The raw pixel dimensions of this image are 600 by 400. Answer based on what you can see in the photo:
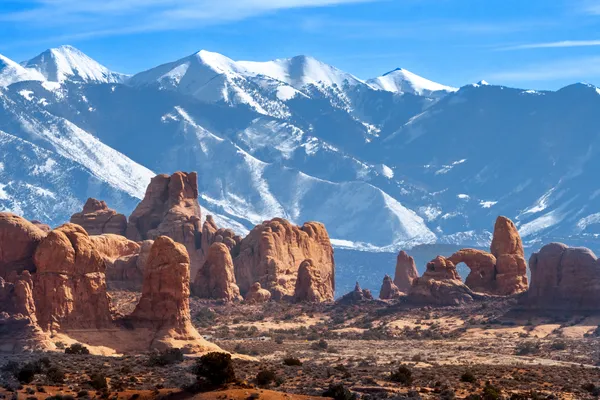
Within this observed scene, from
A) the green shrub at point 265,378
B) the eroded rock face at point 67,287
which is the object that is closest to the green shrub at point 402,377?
the green shrub at point 265,378

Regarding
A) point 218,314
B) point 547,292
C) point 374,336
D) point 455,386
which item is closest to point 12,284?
point 455,386

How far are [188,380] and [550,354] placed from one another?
35.7 metres

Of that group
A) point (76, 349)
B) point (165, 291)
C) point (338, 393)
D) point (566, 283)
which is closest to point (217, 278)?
point (566, 283)

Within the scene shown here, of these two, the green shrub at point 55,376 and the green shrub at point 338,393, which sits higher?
the green shrub at point 55,376

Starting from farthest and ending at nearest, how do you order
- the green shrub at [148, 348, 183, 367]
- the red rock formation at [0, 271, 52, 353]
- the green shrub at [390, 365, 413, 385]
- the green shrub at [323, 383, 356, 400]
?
the red rock formation at [0, 271, 52, 353] → the green shrub at [148, 348, 183, 367] → the green shrub at [390, 365, 413, 385] → the green shrub at [323, 383, 356, 400]

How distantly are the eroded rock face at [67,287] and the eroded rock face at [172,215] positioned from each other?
6011 cm

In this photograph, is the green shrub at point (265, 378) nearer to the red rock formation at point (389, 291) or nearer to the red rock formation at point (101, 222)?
the red rock formation at point (389, 291)

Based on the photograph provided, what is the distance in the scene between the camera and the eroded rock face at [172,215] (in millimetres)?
141500

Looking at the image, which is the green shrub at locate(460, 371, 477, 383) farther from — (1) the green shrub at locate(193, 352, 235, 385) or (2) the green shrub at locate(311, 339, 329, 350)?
(2) the green shrub at locate(311, 339, 329, 350)

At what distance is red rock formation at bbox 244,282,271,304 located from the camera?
417 feet

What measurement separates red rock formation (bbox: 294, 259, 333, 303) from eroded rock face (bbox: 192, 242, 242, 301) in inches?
233

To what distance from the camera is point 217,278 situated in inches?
4973

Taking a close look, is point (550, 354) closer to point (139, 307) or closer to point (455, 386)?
point (139, 307)

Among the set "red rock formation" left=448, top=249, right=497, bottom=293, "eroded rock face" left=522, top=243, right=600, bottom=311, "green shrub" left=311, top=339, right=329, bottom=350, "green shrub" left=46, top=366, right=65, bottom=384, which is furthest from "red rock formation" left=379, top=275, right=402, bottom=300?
"green shrub" left=46, top=366, right=65, bottom=384
